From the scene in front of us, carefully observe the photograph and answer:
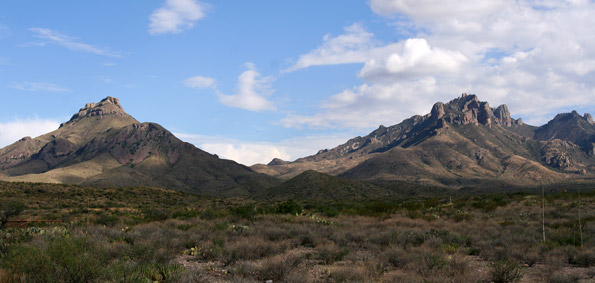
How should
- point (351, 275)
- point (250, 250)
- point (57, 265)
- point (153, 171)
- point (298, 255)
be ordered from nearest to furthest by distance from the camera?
point (57, 265) < point (351, 275) < point (298, 255) < point (250, 250) < point (153, 171)

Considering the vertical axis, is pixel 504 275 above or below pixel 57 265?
below

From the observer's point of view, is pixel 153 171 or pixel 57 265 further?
pixel 153 171

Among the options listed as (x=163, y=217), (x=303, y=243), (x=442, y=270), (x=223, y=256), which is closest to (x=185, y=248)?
(x=223, y=256)

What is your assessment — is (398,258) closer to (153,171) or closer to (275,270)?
(275,270)

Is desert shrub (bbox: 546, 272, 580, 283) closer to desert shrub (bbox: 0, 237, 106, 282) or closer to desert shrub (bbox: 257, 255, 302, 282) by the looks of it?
desert shrub (bbox: 257, 255, 302, 282)

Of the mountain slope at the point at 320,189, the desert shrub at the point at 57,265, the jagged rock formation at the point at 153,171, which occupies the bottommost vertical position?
the mountain slope at the point at 320,189

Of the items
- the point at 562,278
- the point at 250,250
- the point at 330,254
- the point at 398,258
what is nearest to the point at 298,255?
the point at 330,254

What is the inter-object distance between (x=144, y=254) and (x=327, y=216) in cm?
1730

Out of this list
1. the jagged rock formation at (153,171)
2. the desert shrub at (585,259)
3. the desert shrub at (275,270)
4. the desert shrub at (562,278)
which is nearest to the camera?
the desert shrub at (562,278)

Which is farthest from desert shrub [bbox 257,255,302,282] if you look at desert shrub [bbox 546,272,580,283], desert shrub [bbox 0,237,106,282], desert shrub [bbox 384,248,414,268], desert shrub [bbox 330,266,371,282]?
desert shrub [bbox 546,272,580,283]

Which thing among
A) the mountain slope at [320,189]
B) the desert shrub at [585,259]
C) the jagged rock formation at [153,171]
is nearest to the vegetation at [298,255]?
the desert shrub at [585,259]

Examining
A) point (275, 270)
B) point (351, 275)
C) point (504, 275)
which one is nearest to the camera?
point (351, 275)

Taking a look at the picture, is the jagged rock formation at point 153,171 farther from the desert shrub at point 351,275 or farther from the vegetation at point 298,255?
the desert shrub at point 351,275

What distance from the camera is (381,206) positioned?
99.0 ft
